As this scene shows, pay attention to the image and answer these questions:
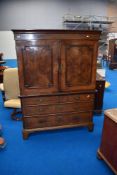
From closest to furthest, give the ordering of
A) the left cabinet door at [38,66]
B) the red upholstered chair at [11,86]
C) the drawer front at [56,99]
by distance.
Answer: the left cabinet door at [38,66] → the drawer front at [56,99] → the red upholstered chair at [11,86]

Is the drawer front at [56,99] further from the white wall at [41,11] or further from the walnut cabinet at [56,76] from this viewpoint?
the white wall at [41,11]

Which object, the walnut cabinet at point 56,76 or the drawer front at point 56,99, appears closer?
the walnut cabinet at point 56,76

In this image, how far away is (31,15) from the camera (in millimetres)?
8688

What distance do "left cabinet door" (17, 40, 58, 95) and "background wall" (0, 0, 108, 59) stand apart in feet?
24.4

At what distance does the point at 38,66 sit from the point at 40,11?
7617 mm

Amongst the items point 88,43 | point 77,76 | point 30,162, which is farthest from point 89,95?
point 30,162

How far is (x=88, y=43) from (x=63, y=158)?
1.51 metres

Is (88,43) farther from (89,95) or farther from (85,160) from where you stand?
(85,160)

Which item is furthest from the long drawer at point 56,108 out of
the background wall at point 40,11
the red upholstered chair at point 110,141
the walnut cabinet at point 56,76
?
the background wall at point 40,11

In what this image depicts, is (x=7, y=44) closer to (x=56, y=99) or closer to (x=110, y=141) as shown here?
(x=56, y=99)

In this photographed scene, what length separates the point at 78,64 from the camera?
7.24 ft

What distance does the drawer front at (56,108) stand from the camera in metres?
2.27

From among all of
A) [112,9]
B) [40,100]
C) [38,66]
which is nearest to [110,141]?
[40,100]

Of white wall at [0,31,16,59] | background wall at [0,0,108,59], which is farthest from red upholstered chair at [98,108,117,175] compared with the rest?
white wall at [0,31,16,59]
